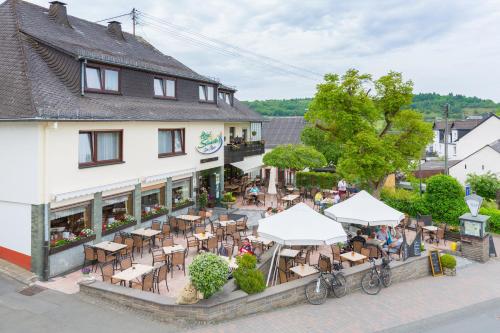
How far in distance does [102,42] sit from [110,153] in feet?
26.3

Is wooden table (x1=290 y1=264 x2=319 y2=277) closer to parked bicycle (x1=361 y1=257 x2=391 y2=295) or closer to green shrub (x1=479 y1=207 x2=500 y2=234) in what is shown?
parked bicycle (x1=361 y1=257 x2=391 y2=295)

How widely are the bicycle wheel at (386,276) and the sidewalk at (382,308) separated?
203mm

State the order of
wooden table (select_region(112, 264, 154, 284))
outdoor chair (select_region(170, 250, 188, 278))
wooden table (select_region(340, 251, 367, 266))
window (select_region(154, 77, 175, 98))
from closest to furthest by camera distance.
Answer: wooden table (select_region(112, 264, 154, 284)) → outdoor chair (select_region(170, 250, 188, 278)) → wooden table (select_region(340, 251, 367, 266)) → window (select_region(154, 77, 175, 98))

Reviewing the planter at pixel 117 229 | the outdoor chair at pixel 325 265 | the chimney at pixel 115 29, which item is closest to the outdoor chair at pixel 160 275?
the planter at pixel 117 229

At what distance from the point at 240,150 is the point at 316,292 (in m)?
16.7

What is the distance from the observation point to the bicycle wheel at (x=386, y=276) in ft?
45.4

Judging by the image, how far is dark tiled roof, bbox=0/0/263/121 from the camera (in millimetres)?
14391

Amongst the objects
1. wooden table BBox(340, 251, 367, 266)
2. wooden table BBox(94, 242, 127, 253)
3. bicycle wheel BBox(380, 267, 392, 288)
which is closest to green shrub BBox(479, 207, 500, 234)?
bicycle wheel BBox(380, 267, 392, 288)

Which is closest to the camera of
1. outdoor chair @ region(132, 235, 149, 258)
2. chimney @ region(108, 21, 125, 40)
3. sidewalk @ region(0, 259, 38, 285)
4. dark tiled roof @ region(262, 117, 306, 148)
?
sidewalk @ region(0, 259, 38, 285)

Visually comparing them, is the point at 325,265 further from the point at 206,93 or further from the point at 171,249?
the point at 206,93

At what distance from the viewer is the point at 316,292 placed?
1235cm

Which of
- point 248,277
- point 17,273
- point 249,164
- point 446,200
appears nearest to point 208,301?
point 248,277

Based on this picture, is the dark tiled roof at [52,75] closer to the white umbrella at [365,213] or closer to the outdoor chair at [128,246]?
the outdoor chair at [128,246]

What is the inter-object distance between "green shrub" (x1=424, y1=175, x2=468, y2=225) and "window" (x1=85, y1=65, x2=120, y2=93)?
17.7 metres
